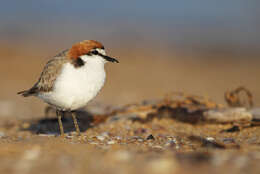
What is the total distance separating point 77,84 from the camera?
551cm

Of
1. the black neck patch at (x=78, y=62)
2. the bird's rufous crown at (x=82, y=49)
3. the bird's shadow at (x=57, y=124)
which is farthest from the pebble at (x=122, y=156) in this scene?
the bird's shadow at (x=57, y=124)

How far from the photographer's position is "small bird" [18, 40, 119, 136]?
18.2 ft

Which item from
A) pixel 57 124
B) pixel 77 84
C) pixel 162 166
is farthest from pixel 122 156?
pixel 57 124

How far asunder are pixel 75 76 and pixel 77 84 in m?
0.11

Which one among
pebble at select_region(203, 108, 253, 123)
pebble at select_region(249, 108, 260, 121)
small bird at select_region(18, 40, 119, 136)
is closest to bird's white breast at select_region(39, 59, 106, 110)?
small bird at select_region(18, 40, 119, 136)

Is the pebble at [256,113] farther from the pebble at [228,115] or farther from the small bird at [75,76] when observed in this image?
the small bird at [75,76]

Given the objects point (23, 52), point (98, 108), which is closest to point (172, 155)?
point (98, 108)

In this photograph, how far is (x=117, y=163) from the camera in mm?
3742

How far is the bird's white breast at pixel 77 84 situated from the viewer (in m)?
5.53

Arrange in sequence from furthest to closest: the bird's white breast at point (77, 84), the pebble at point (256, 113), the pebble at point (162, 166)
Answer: the pebble at point (256, 113)
the bird's white breast at point (77, 84)
the pebble at point (162, 166)

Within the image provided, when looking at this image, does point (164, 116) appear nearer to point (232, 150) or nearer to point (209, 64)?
point (232, 150)

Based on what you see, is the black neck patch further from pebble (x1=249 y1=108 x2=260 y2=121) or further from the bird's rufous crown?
pebble (x1=249 y1=108 x2=260 y2=121)

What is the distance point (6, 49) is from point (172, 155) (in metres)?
19.1

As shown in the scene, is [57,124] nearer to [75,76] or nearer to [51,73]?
[51,73]
